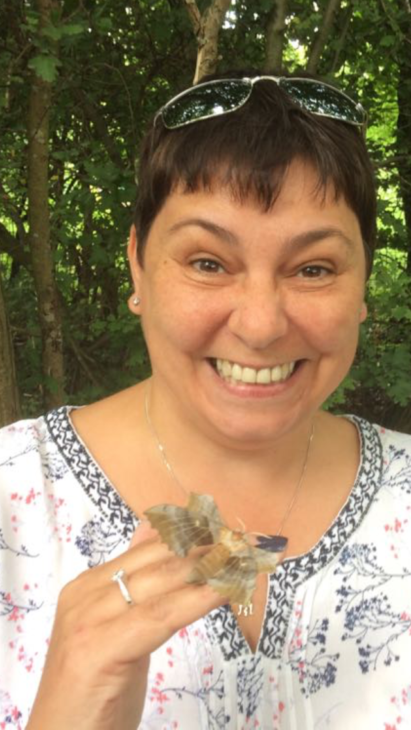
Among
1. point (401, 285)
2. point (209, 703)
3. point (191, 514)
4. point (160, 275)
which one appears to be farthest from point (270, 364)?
point (401, 285)

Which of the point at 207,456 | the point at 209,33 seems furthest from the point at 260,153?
the point at 209,33

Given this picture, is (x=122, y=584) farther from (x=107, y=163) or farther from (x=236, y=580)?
(x=107, y=163)

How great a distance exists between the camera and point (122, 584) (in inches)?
47.3

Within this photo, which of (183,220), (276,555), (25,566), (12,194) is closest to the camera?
(276,555)

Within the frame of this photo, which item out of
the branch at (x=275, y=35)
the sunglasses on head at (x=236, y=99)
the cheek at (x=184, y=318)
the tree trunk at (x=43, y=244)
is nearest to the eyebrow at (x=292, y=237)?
the cheek at (x=184, y=318)

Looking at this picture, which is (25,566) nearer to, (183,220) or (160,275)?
(160,275)

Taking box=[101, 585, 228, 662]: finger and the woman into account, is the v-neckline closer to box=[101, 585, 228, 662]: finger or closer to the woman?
the woman

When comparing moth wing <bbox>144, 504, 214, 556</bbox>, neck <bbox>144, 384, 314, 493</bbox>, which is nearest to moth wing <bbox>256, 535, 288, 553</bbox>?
moth wing <bbox>144, 504, 214, 556</bbox>

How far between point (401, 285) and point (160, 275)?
92.9 inches

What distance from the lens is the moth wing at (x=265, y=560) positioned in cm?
128

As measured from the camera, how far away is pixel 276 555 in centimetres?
128

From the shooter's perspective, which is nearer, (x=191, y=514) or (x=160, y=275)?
(x=191, y=514)

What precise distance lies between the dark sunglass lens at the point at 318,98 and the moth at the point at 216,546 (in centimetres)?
92

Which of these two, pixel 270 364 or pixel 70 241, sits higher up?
pixel 70 241
